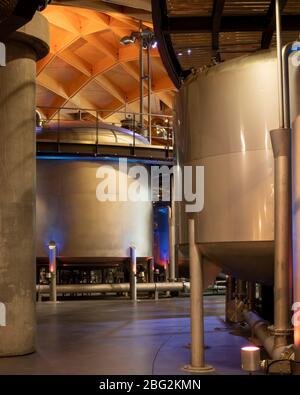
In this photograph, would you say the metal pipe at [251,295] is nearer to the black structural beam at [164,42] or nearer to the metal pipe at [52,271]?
the black structural beam at [164,42]

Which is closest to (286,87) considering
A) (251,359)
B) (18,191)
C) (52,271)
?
(251,359)

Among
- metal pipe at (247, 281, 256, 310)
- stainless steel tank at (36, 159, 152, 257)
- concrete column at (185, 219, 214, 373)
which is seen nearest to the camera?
concrete column at (185, 219, 214, 373)

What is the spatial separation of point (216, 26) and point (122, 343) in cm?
505

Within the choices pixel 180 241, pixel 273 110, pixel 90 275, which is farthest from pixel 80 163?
pixel 273 110

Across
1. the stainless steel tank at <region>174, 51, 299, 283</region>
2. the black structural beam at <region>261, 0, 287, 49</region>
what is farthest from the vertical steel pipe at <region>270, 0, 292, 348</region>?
the black structural beam at <region>261, 0, 287, 49</region>

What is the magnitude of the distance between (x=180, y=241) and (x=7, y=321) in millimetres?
2678

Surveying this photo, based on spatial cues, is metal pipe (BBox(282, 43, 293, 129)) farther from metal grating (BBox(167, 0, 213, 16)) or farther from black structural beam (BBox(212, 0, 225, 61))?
metal grating (BBox(167, 0, 213, 16))

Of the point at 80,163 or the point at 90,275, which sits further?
the point at 90,275

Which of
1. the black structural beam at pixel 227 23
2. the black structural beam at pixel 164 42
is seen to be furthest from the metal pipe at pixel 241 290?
the black structural beam at pixel 227 23

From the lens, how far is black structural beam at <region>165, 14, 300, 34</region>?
8266 millimetres

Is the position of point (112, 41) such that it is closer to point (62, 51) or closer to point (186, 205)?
point (62, 51)

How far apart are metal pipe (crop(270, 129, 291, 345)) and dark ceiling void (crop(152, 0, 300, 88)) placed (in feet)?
6.14

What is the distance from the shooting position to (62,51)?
35.8 meters

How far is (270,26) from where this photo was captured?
8.44m
